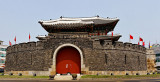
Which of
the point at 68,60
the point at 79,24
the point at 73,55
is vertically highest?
the point at 79,24

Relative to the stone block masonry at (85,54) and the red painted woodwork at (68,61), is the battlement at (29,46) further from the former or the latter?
the red painted woodwork at (68,61)

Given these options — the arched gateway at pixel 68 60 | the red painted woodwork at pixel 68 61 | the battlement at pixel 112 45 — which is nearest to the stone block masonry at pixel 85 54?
the battlement at pixel 112 45

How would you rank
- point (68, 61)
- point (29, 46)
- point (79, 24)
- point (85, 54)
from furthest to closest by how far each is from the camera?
point (29, 46)
point (79, 24)
point (68, 61)
point (85, 54)

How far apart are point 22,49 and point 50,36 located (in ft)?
18.1

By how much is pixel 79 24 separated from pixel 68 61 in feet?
19.0

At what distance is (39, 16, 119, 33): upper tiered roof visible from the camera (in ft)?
85.2

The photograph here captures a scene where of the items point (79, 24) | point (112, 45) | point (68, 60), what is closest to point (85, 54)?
point (68, 60)

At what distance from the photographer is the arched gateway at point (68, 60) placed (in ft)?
79.6

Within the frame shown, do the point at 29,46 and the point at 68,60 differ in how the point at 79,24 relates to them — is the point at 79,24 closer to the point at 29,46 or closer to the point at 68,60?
the point at 68,60

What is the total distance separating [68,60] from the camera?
80.2ft

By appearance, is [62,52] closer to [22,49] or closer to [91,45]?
[91,45]

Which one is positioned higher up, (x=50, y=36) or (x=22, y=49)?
(x=50, y=36)

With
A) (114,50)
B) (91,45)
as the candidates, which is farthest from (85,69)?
(114,50)

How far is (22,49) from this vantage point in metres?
26.8
